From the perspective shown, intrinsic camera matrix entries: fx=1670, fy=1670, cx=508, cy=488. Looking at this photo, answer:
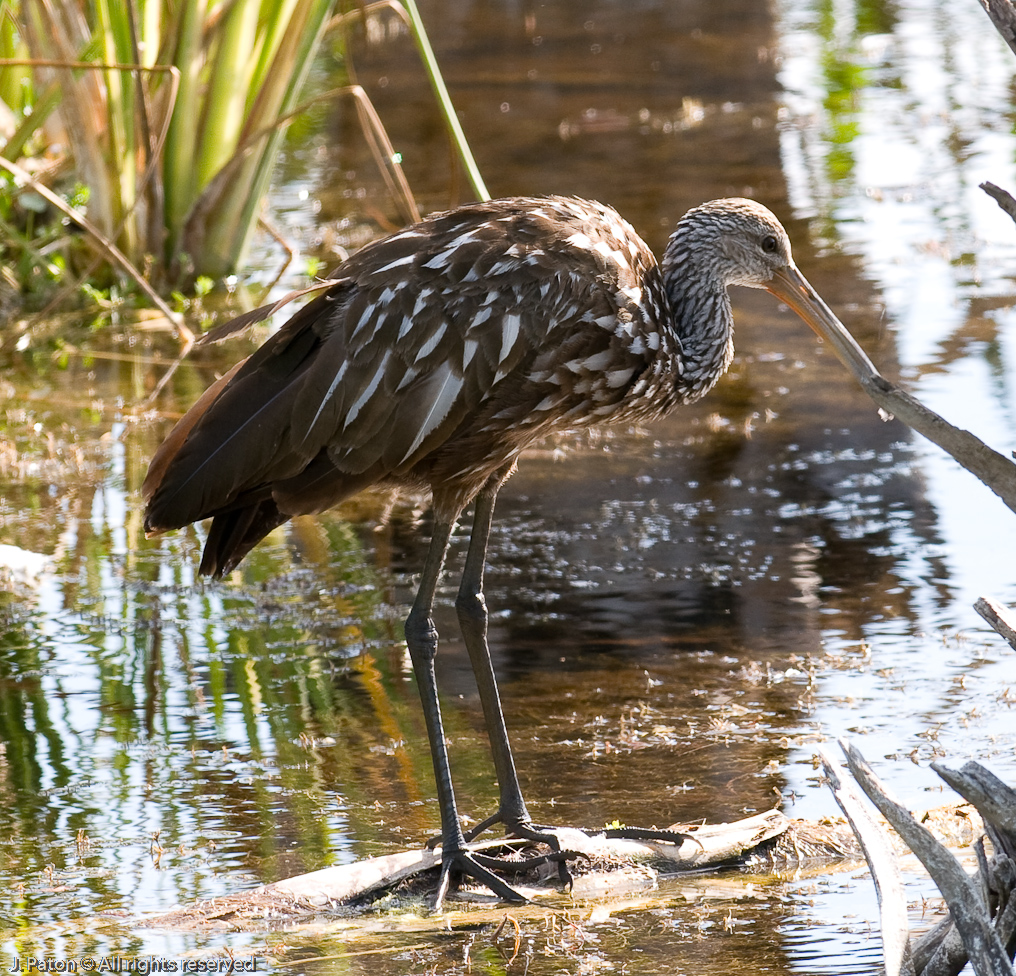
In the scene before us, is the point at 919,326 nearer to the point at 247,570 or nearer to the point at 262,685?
the point at 247,570

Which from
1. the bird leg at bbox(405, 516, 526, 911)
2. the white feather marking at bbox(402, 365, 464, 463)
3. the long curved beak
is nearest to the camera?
the bird leg at bbox(405, 516, 526, 911)

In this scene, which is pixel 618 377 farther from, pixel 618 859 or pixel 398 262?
pixel 618 859

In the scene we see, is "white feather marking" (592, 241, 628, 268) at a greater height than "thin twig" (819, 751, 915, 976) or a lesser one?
greater

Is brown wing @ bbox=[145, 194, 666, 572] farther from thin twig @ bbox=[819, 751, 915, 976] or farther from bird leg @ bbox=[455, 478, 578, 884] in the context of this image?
thin twig @ bbox=[819, 751, 915, 976]

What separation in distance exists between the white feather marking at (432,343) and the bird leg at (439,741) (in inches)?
20.3

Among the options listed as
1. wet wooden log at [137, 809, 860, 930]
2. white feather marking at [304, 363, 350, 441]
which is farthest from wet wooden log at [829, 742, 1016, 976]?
white feather marking at [304, 363, 350, 441]

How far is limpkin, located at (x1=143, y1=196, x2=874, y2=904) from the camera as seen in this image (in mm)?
4578

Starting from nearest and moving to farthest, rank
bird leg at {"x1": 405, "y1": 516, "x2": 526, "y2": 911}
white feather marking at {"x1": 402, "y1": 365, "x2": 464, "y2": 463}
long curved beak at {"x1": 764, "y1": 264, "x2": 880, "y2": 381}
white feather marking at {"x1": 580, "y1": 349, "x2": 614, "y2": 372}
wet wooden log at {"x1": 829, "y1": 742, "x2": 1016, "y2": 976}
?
1. wet wooden log at {"x1": 829, "y1": 742, "x2": 1016, "y2": 976}
2. bird leg at {"x1": 405, "y1": 516, "x2": 526, "y2": 911}
3. white feather marking at {"x1": 402, "y1": 365, "x2": 464, "y2": 463}
4. white feather marking at {"x1": 580, "y1": 349, "x2": 614, "y2": 372}
5. long curved beak at {"x1": 764, "y1": 264, "x2": 880, "y2": 381}

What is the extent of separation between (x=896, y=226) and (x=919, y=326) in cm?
213

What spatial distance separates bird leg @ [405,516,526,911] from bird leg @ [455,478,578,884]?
0.48 feet

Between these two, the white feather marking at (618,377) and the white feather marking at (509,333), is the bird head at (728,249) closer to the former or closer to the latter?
the white feather marking at (618,377)

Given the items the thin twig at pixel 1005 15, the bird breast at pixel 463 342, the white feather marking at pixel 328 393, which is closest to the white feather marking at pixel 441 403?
the bird breast at pixel 463 342

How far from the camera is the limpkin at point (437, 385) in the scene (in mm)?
4578

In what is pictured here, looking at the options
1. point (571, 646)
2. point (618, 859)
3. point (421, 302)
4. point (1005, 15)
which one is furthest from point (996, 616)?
point (571, 646)
